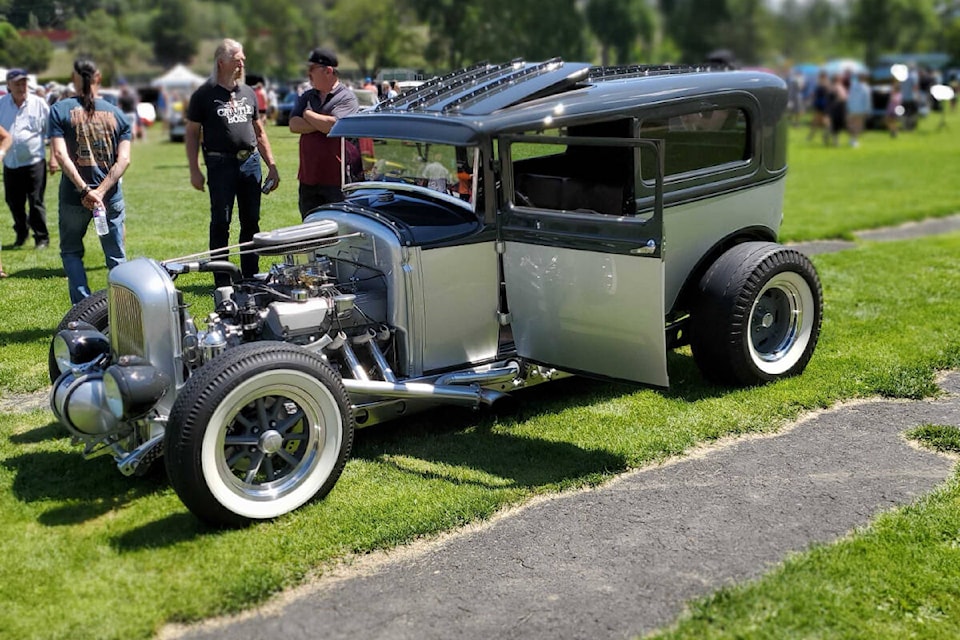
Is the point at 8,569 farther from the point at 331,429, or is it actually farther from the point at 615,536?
the point at 615,536

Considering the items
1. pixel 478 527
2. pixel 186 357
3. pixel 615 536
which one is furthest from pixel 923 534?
pixel 186 357

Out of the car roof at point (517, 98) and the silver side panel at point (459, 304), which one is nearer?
the car roof at point (517, 98)

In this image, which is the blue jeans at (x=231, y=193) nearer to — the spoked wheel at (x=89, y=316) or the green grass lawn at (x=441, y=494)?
the green grass lawn at (x=441, y=494)

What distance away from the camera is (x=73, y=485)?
470 cm

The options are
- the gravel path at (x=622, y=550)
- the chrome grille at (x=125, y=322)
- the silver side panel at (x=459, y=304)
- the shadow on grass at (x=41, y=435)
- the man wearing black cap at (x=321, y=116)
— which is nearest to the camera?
the gravel path at (x=622, y=550)

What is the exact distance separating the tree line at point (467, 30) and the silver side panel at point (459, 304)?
25.0 feet

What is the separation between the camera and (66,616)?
3.53 metres

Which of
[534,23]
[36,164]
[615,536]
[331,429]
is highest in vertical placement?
[534,23]

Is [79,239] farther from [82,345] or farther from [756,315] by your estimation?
[756,315]

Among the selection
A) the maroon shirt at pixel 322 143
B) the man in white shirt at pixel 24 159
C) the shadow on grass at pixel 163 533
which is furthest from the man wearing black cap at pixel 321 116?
the man in white shirt at pixel 24 159

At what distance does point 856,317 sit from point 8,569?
20.5ft

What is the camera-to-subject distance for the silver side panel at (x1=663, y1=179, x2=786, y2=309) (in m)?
5.78

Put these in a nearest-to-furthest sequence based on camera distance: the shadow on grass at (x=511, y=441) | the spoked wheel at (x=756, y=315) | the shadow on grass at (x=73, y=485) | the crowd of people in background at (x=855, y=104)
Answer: the shadow on grass at (x=73, y=485), the shadow on grass at (x=511, y=441), the spoked wheel at (x=756, y=315), the crowd of people in background at (x=855, y=104)

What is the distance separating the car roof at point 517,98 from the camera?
5.02m
